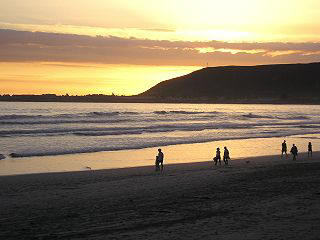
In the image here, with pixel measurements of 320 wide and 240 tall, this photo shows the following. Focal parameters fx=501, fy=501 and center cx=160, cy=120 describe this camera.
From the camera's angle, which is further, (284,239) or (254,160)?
(254,160)

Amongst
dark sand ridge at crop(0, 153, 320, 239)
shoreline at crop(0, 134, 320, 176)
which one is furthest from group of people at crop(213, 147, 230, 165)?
dark sand ridge at crop(0, 153, 320, 239)

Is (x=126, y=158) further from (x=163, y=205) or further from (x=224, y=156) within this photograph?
(x=163, y=205)

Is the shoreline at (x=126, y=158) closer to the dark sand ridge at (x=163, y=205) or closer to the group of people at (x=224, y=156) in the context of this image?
the group of people at (x=224, y=156)

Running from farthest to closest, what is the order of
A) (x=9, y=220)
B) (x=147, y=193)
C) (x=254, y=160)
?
1. (x=254, y=160)
2. (x=147, y=193)
3. (x=9, y=220)

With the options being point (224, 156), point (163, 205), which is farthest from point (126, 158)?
point (163, 205)

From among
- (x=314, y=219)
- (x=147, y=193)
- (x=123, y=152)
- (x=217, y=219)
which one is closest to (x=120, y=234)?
(x=217, y=219)

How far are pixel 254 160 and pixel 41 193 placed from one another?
13.7 meters

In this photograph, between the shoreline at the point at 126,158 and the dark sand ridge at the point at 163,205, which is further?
the shoreline at the point at 126,158

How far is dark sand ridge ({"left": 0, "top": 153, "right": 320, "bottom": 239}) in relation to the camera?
10.5 m

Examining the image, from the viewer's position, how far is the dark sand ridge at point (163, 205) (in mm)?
10453

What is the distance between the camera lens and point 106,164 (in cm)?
2447

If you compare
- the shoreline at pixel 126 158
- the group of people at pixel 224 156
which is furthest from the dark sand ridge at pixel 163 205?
the group of people at pixel 224 156

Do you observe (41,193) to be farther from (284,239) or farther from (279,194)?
(284,239)

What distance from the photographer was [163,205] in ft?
43.9
